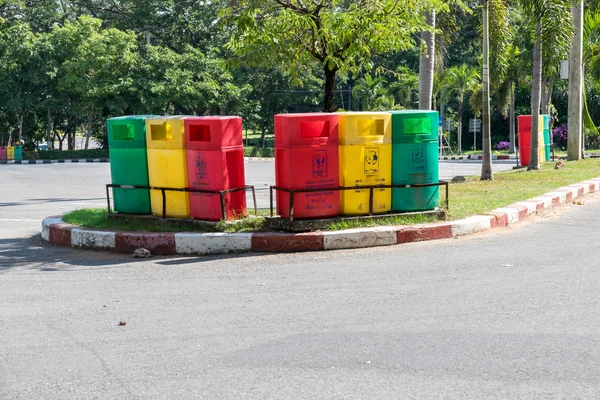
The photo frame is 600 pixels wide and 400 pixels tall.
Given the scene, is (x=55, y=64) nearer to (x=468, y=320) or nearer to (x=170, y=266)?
(x=170, y=266)

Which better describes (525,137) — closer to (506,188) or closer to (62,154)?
(506,188)

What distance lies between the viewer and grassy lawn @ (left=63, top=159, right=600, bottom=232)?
8992 mm

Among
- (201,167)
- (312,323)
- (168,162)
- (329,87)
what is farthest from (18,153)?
(312,323)

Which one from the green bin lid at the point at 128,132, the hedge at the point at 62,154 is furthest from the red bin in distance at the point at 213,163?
the hedge at the point at 62,154

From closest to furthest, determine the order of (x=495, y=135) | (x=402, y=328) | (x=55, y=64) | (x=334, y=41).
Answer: (x=402, y=328) → (x=334, y=41) → (x=55, y=64) → (x=495, y=135)

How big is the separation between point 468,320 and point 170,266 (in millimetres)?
3405

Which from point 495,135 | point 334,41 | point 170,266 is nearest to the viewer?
point 170,266

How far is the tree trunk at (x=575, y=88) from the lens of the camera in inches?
841

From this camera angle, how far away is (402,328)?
17.5ft

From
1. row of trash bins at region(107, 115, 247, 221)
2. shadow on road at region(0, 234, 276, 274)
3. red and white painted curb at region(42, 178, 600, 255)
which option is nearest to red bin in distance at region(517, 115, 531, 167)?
red and white painted curb at region(42, 178, 600, 255)

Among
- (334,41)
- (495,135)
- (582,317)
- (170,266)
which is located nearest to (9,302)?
(170,266)

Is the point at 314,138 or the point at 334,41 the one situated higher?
the point at 334,41

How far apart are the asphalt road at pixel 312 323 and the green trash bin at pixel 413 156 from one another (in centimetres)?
87

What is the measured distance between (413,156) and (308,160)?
1297 mm
